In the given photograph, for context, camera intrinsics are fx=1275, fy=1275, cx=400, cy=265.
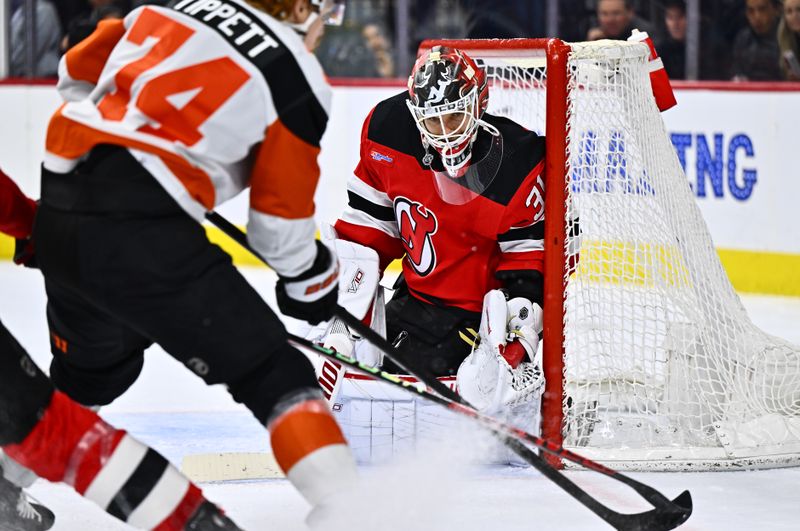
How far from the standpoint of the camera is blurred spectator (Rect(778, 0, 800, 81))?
17.4 ft

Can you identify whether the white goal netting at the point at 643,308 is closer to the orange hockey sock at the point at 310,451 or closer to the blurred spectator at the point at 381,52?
the orange hockey sock at the point at 310,451

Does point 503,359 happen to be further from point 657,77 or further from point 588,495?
point 657,77

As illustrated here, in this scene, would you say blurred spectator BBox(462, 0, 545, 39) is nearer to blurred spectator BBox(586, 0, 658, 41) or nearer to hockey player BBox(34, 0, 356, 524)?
blurred spectator BBox(586, 0, 658, 41)

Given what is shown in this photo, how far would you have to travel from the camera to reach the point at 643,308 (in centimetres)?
298

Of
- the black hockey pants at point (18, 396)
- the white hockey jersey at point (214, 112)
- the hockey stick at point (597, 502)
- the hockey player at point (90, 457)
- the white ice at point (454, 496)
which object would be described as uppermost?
the white hockey jersey at point (214, 112)

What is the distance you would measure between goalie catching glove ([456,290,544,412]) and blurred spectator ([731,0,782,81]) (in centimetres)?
285

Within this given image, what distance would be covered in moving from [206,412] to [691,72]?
3016 mm

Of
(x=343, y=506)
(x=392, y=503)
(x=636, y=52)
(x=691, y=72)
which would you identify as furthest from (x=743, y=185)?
(x=343, y=506)

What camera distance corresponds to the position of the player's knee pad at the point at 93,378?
2.19 meters

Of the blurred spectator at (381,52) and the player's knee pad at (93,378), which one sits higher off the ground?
the blurred spectator at (381,52)

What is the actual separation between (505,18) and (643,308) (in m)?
3.14

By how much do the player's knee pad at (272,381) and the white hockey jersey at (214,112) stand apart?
6.6 inches

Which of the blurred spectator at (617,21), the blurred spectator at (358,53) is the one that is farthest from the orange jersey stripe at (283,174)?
the blurred spectator at (358,53)

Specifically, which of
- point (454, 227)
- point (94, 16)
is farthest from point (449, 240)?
point (94, 16)
